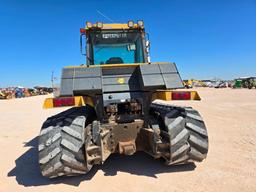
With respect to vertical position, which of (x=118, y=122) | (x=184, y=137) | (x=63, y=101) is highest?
(x=63, y=101)

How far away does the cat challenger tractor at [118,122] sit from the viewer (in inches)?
160

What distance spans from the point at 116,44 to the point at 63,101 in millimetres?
2574

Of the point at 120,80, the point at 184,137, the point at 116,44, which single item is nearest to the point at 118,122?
the point at 120,80

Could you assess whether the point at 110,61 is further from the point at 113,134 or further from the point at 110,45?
the point at 113,134

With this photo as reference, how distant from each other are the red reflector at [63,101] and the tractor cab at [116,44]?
2146 millimetres

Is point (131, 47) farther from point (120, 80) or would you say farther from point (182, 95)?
point (182, 95)

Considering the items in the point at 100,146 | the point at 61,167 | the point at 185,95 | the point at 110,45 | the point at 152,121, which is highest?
the point at 110,45

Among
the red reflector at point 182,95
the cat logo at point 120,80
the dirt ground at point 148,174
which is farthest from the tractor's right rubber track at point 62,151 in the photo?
the red reflector at point 182,95

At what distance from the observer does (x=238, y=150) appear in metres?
5.59

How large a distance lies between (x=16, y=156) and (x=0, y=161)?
41 cm

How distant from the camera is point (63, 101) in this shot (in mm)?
4074

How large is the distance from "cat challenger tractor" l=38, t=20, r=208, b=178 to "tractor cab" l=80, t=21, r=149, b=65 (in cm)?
158

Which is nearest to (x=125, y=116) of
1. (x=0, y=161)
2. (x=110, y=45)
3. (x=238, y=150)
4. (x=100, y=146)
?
(x=100, y=146)

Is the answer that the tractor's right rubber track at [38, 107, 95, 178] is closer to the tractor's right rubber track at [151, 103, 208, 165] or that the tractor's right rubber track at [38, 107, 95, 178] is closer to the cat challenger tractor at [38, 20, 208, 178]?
the cat challenger tractor at [38, 20, 208, 178]
